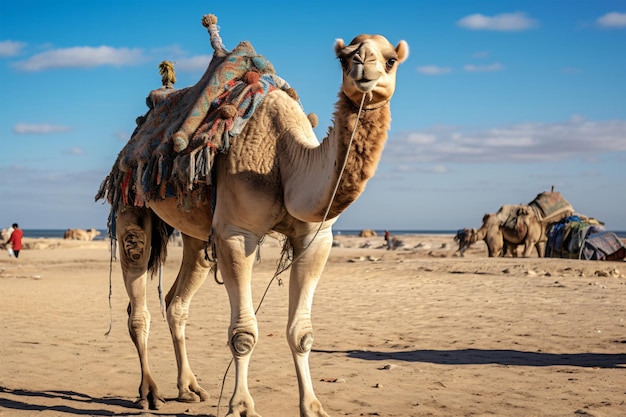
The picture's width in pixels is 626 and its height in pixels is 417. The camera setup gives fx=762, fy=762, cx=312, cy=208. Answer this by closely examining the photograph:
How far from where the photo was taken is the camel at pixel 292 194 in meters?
4.95

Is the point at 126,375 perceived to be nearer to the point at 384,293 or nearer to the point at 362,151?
the point at 362,151

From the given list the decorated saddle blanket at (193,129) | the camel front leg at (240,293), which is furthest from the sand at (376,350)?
the decorated saddle blanket at (193,129)

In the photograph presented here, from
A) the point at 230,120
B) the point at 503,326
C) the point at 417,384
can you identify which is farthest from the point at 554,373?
the point at 230,120

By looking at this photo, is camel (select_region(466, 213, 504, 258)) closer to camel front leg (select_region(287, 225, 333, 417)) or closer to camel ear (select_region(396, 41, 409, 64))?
camel front leg (select_region(287, 225, 333, 417))

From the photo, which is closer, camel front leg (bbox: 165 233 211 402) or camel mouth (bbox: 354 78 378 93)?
camel mouth (bbox: 354 78 378 93)

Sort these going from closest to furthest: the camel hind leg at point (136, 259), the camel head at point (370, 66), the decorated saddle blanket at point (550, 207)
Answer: the camel head at point (370, 66), the camel hind leg at point (136, 259), the decorated saddle blanket at point (550, 207)

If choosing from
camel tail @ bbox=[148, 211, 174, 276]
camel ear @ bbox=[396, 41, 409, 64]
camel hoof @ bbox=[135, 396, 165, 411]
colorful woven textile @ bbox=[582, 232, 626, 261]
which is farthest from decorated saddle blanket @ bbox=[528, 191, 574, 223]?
camel ear @ bbox=[396, 41, 409, 64]

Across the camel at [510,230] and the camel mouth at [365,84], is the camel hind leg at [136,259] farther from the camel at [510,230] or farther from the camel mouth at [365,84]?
the camel at [510,230]

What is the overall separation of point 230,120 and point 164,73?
2531mm

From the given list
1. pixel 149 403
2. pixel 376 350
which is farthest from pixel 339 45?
pixel 376 350

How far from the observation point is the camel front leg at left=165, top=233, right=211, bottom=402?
711 centimetres

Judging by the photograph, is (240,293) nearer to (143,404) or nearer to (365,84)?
(143,404)

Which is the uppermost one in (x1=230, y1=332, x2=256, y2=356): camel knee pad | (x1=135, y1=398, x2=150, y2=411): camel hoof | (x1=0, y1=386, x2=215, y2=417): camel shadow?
(x1=230, y1=332, x2=256, y2=356): camel knee pad

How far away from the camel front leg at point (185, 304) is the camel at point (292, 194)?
0.02 meters
